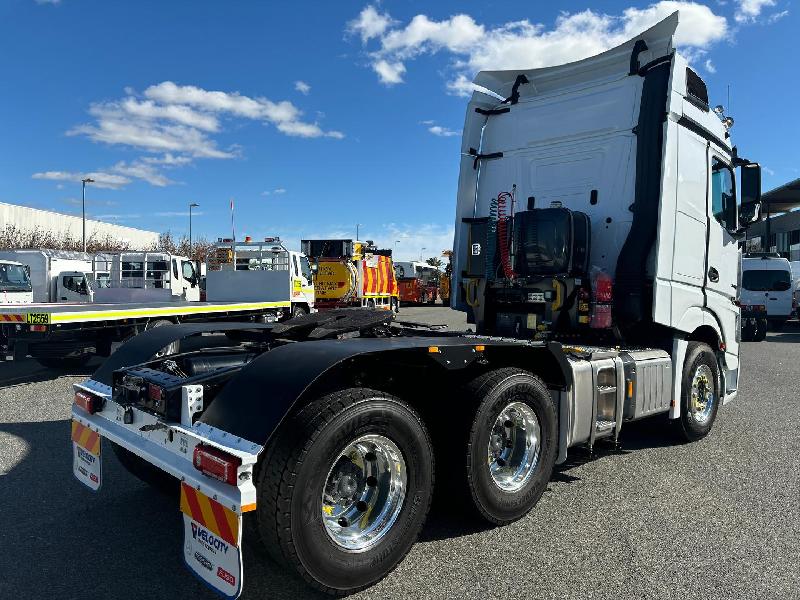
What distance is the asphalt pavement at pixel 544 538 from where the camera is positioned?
9.70 ft

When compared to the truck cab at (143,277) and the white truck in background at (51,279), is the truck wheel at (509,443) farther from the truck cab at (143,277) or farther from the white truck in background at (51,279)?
the white truck in background at (51,279)

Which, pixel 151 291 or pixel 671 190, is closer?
pixel 671 190

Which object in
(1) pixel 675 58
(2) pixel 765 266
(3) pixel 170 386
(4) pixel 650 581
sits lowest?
(4) pixel 650 581

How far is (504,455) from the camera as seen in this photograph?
3834 millimetres

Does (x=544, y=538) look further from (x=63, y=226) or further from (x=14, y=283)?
(x=63, y=226)

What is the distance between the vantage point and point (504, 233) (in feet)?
20.5

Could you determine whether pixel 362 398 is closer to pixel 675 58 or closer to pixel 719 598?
pixel 719 598

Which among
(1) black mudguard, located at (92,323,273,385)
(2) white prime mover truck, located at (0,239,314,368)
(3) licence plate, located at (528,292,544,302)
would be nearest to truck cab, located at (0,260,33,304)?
(2) white prime mover truck, located at (0,239,314,368)

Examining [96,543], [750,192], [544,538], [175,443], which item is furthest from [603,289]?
[96,543]

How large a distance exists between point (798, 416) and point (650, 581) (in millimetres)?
5072

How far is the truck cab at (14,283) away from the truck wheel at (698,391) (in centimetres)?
1540

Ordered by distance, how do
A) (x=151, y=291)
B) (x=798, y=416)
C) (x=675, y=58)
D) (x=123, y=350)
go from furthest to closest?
1. (x=151, y=291)
2. (x=798, y=416)
3. (x=675, y=58)
4. (x=123, y=350)

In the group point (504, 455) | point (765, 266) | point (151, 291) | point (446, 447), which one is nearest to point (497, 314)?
point (504, 455)

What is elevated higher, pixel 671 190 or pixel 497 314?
pixel 671 190
